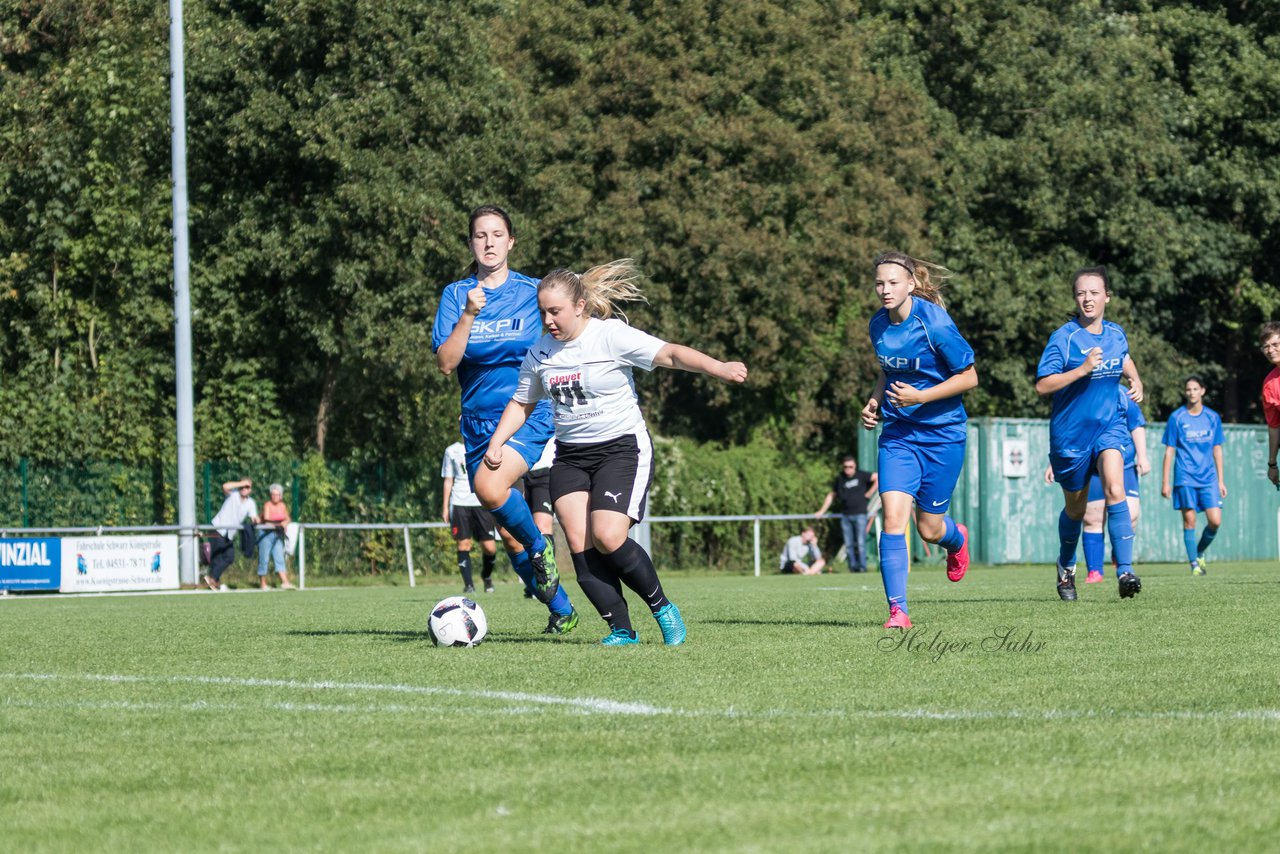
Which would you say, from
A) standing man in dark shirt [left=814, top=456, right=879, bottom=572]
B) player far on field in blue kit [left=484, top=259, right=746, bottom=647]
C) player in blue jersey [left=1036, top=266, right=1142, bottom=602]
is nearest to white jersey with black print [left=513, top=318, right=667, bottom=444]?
player far on field in blue kit [left=484, top=259, right=746, bottom=647]

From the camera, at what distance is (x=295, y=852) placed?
13.0 ft

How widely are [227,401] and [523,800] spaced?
28.7 meters

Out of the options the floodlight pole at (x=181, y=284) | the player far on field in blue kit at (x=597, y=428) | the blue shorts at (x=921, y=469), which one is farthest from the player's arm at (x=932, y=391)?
the floodlight pole at (x=181, y=284)

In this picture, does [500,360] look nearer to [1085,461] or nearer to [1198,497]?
[1085,461]

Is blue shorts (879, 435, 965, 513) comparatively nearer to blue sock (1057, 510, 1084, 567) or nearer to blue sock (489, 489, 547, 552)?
blue sock (489, 489, 547, 552)

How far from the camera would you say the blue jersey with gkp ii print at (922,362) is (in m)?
9.96

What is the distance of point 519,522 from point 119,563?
15.2 metres

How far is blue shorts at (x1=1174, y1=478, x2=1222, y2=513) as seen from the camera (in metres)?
22.4

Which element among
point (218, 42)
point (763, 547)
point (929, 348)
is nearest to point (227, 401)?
point (218, 42)

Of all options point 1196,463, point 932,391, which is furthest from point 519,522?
point 1196,463

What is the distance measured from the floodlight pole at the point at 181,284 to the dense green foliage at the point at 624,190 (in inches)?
81.7

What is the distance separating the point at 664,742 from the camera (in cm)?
536

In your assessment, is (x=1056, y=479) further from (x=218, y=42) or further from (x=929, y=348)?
(x=218, y=42)

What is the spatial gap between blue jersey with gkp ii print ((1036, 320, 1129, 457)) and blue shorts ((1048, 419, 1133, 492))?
3cm
